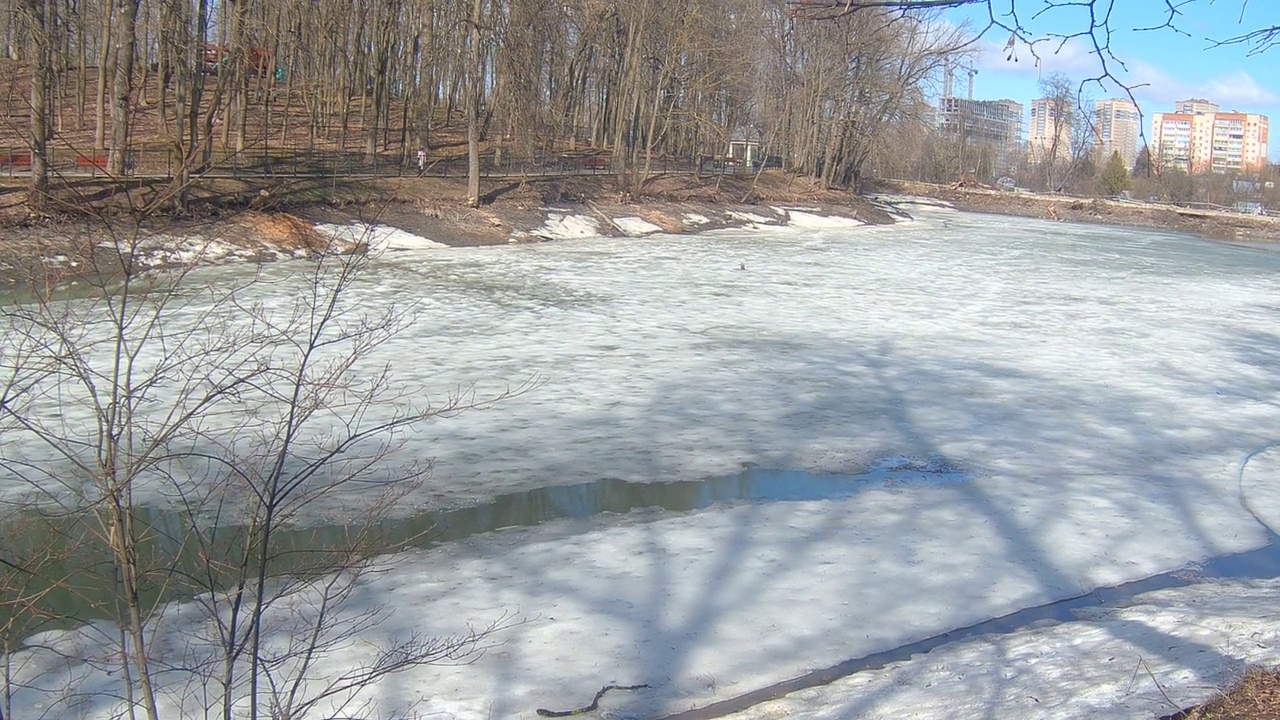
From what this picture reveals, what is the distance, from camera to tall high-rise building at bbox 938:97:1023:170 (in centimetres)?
1033

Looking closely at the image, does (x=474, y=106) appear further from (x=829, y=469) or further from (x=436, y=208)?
(x=829, y=469)

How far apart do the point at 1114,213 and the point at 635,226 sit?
125 ft

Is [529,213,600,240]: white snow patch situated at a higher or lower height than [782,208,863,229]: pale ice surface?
lower

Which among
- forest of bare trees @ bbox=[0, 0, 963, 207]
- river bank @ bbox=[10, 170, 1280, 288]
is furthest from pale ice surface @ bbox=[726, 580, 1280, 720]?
forest of bare trees @ bbox=[0, 0, 963, 207]

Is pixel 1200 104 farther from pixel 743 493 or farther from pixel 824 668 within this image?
pixel 743 493

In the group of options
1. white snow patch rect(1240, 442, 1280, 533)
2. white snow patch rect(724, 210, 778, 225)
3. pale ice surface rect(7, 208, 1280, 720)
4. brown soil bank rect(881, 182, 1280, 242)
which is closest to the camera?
pale ice surface rect(7, 208, 1280, 720)

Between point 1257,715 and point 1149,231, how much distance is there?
53.7 meters

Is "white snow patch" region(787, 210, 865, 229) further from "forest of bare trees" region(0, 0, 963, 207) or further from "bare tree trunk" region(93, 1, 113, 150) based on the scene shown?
"bare tree trunk" region(93, 1, 113, 150)

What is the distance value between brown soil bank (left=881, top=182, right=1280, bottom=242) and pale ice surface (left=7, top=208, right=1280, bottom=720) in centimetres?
3593

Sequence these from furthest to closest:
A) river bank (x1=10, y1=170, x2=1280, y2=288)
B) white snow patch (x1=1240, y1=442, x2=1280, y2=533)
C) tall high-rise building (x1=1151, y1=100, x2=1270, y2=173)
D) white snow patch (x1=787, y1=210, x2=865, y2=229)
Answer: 1. white snow patch (x1=787, y1=210, x2=865, y2=229)
2. river bank (x1=10, y1=170, x2=1280, y2=288)
3. white snow patch (x1=1240, y1=442, x2=1280, y2=533)
4. tall high-rise building (x1=1151, y1=100, x2=1270, y2=173)

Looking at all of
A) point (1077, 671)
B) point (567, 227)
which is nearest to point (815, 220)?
point (567, 227)

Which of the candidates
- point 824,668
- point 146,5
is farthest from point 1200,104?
point 146,5

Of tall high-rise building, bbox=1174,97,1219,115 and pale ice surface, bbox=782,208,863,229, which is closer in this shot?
tall high-rise building, bbox=1174,97,1219,115

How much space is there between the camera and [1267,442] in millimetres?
12273
